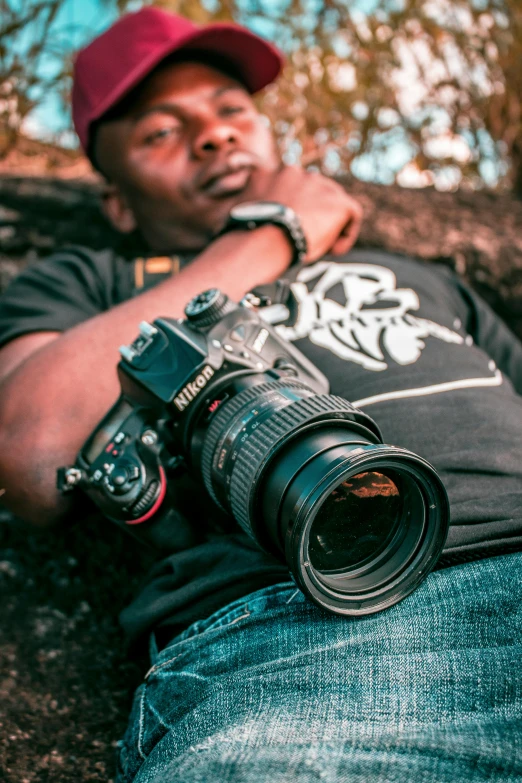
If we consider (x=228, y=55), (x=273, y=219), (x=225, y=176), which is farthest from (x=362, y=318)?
(x=228, y=55)

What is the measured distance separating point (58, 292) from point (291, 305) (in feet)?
1.76

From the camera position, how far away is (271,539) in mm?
867

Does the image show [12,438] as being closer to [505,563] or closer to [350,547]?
[350,547]

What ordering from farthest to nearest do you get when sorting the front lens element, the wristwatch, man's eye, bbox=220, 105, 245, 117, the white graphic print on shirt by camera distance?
man's eye, bbox=220, 105, 245, 117 < the wristwatch < the white graphic print on shirt < the front lens element

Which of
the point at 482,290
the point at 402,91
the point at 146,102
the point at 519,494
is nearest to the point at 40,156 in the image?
the point at 146,102

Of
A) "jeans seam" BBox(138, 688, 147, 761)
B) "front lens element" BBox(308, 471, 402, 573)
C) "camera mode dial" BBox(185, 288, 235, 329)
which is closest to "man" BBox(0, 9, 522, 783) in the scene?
"jeans seam" BBox(138, 688, 147, 761)

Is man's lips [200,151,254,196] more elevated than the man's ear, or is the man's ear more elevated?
man's lips [200,151,254,196]

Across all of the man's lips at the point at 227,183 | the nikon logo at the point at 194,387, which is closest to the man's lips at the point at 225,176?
the man's lips at the point at 227,183

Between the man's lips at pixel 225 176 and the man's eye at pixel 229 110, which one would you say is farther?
the man's eye at pixel 229 110

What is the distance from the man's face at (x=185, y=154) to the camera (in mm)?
1698

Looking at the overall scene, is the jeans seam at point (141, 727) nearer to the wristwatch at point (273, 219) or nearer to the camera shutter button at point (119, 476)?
the camera shutter button at point (119, 476)

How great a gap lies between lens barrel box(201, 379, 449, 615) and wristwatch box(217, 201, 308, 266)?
575 mm

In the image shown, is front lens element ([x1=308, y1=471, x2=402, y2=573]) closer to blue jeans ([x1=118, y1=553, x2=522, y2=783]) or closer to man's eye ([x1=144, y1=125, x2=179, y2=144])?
blue jeans ([x1=118, y1=553, x2=522, y2=783])

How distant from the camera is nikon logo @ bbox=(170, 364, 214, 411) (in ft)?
3.22
